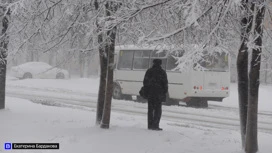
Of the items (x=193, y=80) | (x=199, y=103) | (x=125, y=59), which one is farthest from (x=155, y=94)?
(x=125, y=59)

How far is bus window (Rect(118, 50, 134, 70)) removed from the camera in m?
19.5

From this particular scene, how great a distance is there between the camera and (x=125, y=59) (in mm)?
19828

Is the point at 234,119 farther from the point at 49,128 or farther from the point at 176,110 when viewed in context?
the point at 49,128

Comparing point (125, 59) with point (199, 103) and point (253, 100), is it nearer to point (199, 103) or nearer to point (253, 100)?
point (199, 103)

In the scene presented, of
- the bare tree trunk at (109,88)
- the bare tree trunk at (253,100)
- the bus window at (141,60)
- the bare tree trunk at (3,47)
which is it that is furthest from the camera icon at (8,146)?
the bus window at (141,60)

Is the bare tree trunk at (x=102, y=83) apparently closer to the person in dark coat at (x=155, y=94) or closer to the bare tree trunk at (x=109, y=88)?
the bare tree trunk at (x=109, y=88)

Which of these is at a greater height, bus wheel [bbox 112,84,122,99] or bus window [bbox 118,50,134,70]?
bus window [bbox 118,50,134,70]

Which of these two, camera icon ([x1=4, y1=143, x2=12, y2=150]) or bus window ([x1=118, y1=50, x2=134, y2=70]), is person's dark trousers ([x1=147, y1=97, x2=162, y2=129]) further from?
bus window ([x1=118, y1=50, x2=134, y2=70])

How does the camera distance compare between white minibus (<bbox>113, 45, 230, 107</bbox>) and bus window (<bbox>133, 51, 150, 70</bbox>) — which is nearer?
white minibus (<bbox>113, 45, 230, 107</bbox>)

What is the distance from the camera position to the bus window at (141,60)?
1877cm

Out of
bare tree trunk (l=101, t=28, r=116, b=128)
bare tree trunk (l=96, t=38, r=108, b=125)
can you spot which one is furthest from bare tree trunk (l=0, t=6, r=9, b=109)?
bare tree trunk (l=101, t=28, r=116, b=128)

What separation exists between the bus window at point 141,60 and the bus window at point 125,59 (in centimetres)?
33

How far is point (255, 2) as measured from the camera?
555cm

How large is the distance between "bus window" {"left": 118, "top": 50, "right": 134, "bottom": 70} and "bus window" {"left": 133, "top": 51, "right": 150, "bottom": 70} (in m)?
0.33
